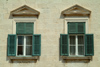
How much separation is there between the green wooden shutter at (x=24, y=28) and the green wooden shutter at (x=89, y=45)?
330 cm

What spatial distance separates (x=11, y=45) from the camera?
14086mm

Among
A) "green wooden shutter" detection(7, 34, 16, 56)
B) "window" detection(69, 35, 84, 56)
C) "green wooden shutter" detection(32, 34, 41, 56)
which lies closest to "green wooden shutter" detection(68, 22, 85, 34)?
"window" detection(69, 35, 84, 56)

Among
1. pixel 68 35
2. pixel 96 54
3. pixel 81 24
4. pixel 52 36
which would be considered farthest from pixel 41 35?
pixel 96 54

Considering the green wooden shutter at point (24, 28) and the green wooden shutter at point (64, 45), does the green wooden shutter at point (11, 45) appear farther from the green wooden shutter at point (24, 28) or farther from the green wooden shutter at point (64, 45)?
the green wooden shutter at point (64, 45)

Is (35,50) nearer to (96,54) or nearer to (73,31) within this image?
(73,31)

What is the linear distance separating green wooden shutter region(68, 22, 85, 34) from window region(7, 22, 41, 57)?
1.89 meters

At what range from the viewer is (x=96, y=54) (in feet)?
46.1

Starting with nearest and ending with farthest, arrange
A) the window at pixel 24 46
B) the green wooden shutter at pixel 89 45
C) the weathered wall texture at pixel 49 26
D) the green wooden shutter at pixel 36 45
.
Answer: the green wooden shutter at pixel 89 45
the green wooden shutter at pixel 36 45
the weathered wall texture at pixel 49 26
the window at pixel 24 46

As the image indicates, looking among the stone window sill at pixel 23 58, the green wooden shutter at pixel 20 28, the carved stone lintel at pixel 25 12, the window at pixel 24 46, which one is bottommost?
the stone window sill at pixel 23 58

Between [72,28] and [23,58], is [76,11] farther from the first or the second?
[23,58]

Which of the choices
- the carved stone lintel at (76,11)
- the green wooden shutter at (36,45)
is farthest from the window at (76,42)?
the green wooden shutter at (36,45)

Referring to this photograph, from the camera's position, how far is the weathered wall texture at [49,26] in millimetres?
14086

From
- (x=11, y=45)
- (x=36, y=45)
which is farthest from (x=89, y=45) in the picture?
(x=11, y=45)

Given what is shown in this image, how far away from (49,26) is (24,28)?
58.5 inches
